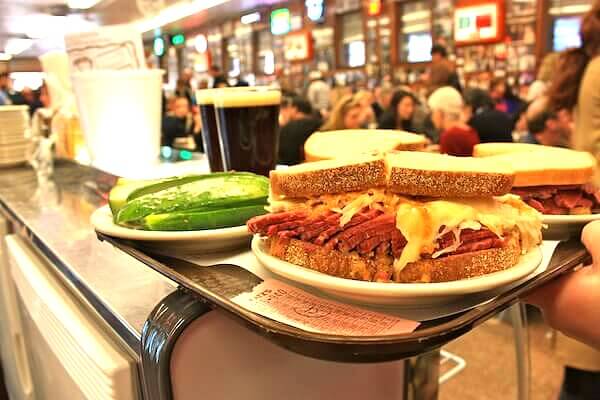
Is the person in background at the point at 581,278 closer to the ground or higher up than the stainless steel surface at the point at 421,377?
higher up

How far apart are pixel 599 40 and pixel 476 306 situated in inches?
90.0

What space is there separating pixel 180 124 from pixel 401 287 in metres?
5.52

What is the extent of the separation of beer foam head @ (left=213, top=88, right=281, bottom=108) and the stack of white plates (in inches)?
58.5

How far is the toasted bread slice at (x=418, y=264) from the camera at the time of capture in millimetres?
540

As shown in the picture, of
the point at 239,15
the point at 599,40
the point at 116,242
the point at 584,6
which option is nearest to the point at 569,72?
the point at 599,40

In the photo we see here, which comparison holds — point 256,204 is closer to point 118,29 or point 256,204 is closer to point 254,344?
point 254,344

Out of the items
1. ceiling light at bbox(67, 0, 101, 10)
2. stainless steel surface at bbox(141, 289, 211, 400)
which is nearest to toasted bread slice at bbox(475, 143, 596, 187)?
stainless steel surface at bbox(141, 289, 211, 400)

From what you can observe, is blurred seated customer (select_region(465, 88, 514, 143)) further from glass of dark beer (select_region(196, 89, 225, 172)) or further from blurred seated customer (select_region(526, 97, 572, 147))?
glass of dark beer (select_region(196, 89, 225, 172))

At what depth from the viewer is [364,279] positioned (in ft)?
1.81

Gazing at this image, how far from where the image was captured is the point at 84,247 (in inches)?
39.5

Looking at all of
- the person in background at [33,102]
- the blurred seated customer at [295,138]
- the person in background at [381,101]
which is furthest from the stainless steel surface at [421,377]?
the person in background at [381,101]

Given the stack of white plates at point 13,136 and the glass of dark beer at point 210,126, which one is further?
the stack of white plates at point 13,136

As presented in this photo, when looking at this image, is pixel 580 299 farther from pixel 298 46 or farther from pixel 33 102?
pixel 298 46

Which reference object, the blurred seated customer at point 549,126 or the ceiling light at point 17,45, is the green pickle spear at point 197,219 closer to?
the blurred seated customer at point 549,126
